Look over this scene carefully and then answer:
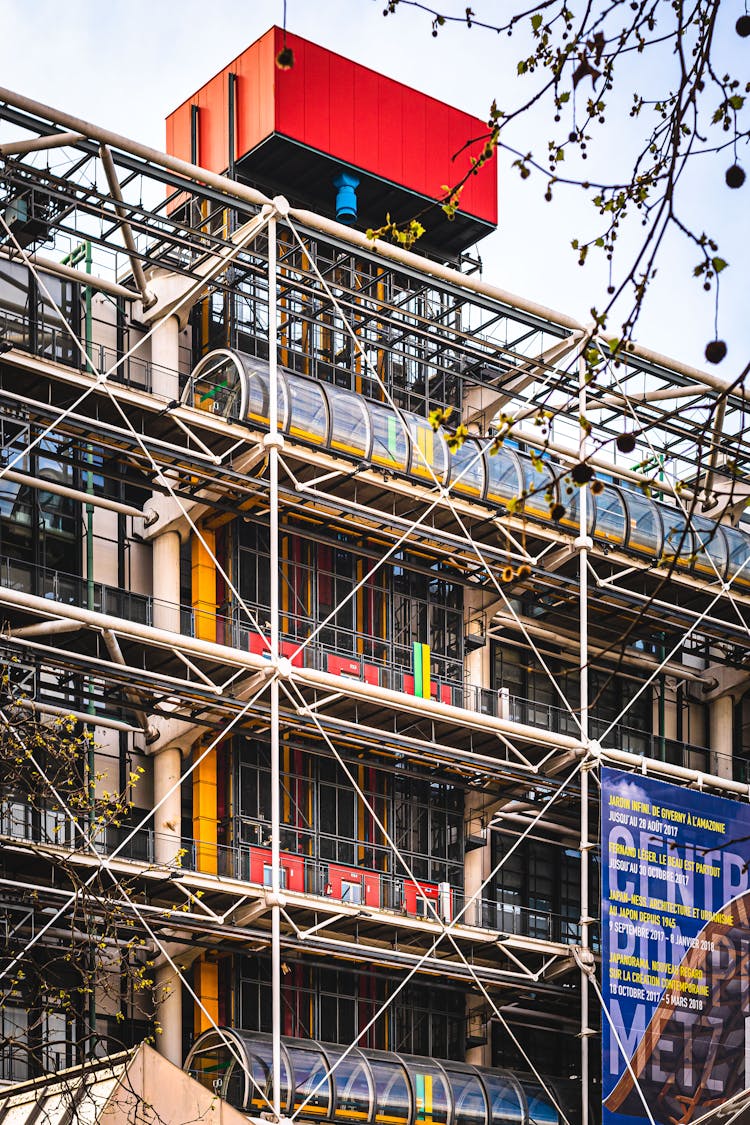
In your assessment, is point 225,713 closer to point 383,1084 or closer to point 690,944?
point 383,1084

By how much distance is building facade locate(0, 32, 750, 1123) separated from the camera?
3077cm

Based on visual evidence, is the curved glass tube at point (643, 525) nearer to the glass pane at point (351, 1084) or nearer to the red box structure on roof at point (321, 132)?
the red box structure on roof at point (321, 132)

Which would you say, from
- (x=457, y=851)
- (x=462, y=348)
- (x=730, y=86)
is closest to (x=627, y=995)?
(x=457, y=851)

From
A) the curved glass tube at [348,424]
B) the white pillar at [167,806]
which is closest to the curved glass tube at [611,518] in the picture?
the curved glass tube at [348,424]

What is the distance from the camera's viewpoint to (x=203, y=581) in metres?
34.0

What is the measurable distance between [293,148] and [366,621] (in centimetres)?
977

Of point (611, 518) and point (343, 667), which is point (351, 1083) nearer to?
point (343, 667)

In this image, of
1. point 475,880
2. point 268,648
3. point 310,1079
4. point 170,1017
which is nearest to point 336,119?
point 268,648

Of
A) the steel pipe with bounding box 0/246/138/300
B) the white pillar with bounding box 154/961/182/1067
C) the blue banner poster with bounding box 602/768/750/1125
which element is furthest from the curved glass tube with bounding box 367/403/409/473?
the white pillar with bounding box 154/961/182/1067

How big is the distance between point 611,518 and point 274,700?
31.8 ft

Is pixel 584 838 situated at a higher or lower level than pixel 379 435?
lower

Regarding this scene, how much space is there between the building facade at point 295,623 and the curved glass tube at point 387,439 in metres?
0.05

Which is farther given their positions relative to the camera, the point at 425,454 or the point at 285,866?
the point at 425,454

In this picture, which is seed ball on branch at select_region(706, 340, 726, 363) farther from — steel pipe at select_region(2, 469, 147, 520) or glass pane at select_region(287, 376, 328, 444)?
glass pane at select_region(287, 376, 328, 444)
